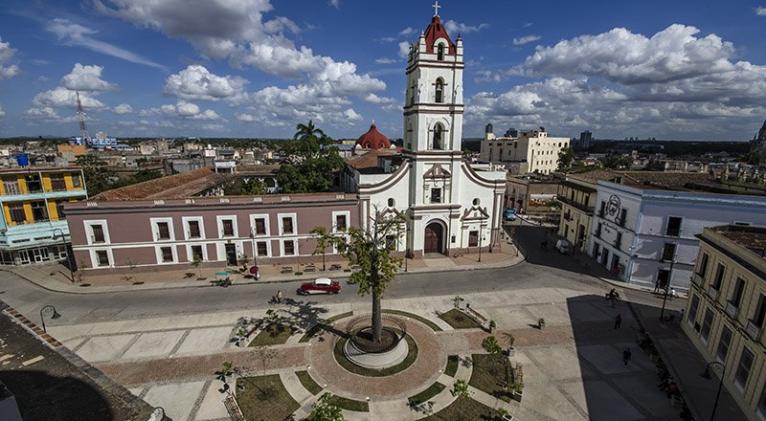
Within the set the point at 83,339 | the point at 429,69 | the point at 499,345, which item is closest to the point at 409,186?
the point at 429,69

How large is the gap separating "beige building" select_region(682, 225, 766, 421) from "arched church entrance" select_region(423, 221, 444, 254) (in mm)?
23124

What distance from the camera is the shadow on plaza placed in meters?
40.0

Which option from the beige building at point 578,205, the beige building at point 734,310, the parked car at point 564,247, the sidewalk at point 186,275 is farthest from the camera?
the parked car at point 564,247

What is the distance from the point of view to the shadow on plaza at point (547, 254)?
40.0 meters

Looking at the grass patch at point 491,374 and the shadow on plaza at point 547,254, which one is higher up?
the shadow on plaza at point 547,254

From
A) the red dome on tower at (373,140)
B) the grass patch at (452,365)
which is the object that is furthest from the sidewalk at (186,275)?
the red dome on tower at (373,140)

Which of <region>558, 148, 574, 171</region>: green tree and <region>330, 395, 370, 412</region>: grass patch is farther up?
<region>558, 148, 574, 171</region>: green tree

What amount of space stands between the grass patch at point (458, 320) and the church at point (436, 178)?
1187cm

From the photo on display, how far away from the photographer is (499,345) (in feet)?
83.0

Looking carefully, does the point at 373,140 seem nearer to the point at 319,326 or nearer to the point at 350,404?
the point at 319,326

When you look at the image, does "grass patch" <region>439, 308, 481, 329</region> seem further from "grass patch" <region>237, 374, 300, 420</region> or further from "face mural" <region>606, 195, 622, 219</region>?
"face mural" <region>606, 195, 622, 219</region>

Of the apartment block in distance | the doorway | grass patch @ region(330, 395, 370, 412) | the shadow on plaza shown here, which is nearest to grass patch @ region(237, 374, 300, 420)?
grass patch @ region(330, 395, 370, 412)

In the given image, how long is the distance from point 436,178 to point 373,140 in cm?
5231

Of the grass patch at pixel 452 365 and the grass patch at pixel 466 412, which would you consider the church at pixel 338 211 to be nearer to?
the grass patch at pixel 452 365
